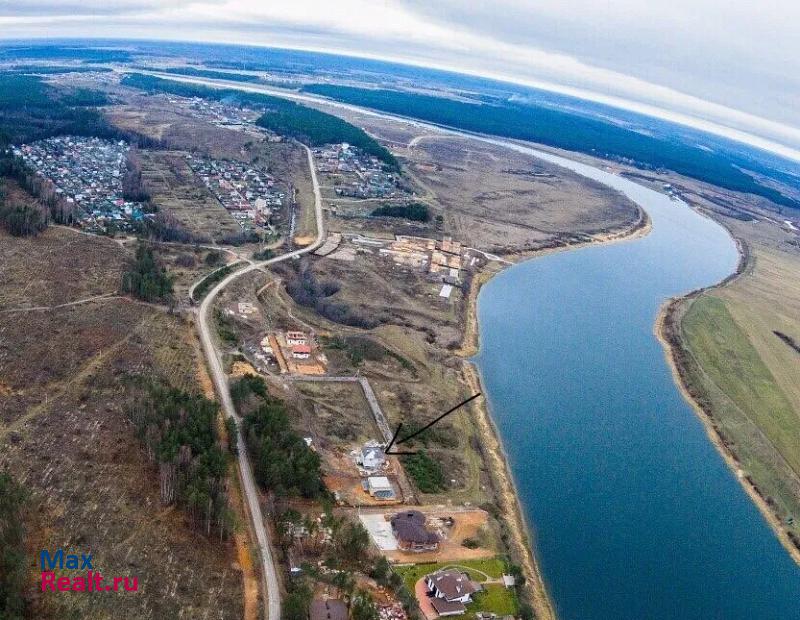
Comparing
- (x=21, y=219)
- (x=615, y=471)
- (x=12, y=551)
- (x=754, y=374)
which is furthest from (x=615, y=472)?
(x=21, y=219)

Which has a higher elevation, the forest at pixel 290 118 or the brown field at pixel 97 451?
the brown field at pixel 97 451

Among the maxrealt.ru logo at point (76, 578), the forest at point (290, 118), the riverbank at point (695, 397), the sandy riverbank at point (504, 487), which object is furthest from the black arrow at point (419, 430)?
the forest at point (290, 118)

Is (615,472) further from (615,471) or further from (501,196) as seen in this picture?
(501,196)

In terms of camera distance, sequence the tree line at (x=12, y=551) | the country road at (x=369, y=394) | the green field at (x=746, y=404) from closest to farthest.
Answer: the tree line at (x=12, y=551) → the country road at (x=369, y=394) → the green field at (x=746, y=404)

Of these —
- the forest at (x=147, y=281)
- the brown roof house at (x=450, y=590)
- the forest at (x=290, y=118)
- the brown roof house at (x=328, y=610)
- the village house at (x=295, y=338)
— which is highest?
the brown roof house at (x=328, y=610)

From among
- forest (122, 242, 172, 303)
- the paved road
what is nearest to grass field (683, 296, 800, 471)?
the paved road

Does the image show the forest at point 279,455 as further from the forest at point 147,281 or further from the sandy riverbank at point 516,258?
the sandy riverbank at point 516,258

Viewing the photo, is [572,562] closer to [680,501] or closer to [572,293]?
[680,501]
